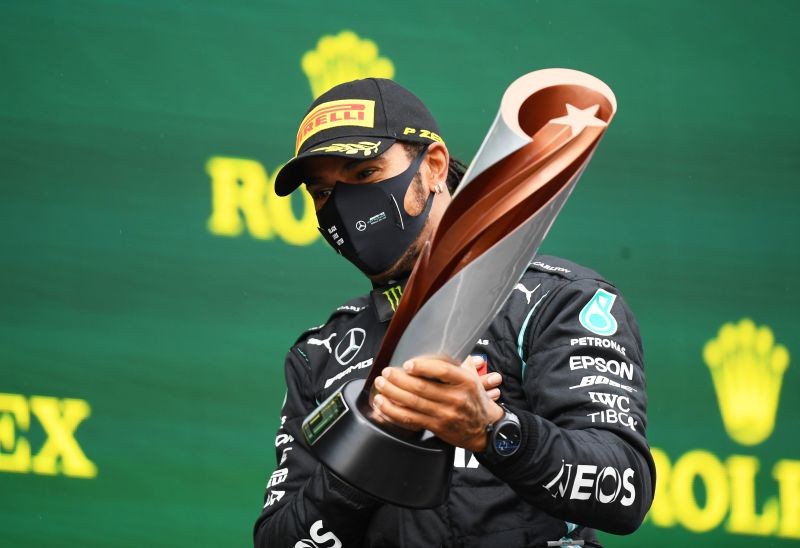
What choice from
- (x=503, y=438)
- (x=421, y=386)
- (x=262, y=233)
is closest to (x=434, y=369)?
(x=421, y=386)

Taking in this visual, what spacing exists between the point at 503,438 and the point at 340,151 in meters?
0.51

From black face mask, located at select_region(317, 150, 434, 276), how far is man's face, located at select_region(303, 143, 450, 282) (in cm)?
1

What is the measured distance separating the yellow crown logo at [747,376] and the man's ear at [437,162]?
877mm

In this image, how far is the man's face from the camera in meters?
1.47

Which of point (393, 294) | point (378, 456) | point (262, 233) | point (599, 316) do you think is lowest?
point (378, 456)

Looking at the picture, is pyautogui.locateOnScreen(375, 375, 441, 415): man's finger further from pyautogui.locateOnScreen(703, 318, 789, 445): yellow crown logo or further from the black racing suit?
pyautogui.locateOnScreen(703, 318, 789, 445): yellow crown logo

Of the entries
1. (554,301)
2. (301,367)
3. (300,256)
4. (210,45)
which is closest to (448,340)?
(554,301)

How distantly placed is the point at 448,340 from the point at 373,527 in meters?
0.47

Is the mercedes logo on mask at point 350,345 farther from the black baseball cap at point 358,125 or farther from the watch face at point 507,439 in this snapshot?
the watch face at point 507,439

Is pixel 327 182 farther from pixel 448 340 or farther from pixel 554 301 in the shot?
pixel 448 340

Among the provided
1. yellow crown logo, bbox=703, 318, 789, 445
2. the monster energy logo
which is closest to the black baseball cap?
the monster energy logo

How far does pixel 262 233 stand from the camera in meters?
2.21

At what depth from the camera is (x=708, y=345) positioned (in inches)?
85.7

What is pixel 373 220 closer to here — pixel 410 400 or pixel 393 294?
pixel 393 294
